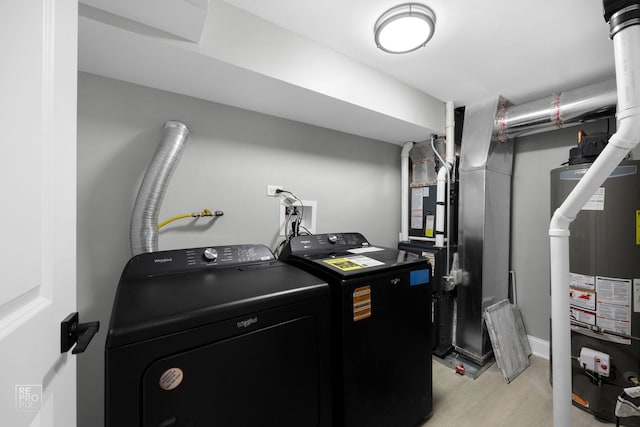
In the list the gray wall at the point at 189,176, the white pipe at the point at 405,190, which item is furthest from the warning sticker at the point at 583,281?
the gray wall at the point at 189,176

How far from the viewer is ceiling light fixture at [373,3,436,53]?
1.18 m

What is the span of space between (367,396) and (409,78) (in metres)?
2.11

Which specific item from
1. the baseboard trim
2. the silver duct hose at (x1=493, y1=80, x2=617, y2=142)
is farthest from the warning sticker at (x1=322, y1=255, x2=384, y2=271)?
the baseboard trim

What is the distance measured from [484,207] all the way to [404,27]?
5.23 feet

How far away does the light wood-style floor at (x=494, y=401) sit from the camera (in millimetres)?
1496

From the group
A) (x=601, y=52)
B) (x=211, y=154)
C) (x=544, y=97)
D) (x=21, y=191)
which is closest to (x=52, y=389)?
(x=21, y=191)

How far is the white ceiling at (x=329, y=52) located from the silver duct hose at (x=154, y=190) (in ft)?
1.13

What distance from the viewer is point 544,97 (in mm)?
1975

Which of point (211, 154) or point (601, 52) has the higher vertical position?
point (601, 52)

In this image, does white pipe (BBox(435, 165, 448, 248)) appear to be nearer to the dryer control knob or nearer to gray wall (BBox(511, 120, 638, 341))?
gray wall (BBox(511, 120, 638, 341))

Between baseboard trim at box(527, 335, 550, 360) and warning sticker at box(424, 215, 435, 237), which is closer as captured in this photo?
baseboard trim at box(527, 335, 550, 360)

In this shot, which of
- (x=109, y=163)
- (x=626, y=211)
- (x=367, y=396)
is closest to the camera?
(x=367, y=396)

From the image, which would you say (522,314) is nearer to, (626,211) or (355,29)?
(626,211)

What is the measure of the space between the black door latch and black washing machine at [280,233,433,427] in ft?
2.75
